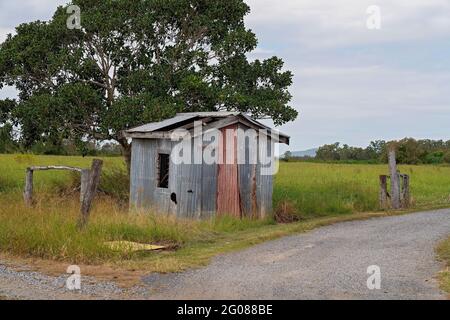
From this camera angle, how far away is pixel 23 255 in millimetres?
11820

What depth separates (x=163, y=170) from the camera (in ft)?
59.5

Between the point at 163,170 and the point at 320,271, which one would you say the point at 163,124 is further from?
the point at 320,271

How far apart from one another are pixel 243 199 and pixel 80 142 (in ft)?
21.2

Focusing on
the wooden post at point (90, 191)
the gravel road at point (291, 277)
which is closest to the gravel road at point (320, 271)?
the gravel road at point (291, 277)

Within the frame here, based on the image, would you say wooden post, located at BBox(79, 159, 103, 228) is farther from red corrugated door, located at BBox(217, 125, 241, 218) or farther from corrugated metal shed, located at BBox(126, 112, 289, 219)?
red corrugated door, located at BBox(217, 125, 241, 218)

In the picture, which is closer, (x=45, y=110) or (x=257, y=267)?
(x=257, y=267)

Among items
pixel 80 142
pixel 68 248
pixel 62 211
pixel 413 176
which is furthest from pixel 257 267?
pixel 413 176

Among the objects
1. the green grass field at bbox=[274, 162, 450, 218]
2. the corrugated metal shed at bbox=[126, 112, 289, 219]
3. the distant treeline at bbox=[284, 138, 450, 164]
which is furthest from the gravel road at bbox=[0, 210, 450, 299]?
the distant treeline at bbox=[284, 138, 450, 164]

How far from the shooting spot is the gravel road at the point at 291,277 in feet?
29.1

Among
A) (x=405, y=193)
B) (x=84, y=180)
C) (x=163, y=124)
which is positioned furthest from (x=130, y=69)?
(x=405, y=193)

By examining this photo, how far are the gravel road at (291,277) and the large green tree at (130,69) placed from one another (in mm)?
7630

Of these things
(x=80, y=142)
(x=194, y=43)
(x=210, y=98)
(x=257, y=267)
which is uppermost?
(x=194, y=43)

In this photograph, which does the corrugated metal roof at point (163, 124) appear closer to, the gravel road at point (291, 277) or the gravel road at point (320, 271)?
the gravel road at point (320, 271)

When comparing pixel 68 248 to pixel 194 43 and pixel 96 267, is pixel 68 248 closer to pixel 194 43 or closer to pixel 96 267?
pixel 96 267
